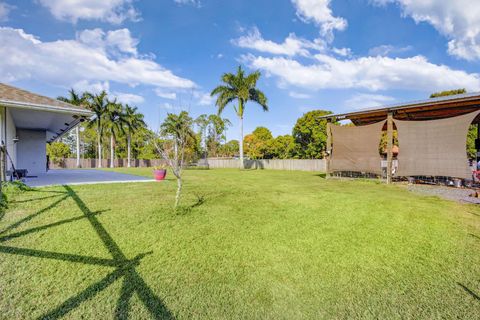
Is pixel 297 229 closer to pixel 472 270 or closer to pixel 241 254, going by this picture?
pixel 241 254

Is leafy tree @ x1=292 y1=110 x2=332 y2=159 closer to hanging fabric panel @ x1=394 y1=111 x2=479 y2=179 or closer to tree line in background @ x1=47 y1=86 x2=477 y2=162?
tree line in background @ x1=47 y1=86 x2=477 y2=162

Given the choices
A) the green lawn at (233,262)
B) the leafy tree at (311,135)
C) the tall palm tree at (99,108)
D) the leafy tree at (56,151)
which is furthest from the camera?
the leafy tree at (56,151)

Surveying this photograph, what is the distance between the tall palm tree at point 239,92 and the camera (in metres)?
21.9

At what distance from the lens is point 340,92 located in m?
19.2

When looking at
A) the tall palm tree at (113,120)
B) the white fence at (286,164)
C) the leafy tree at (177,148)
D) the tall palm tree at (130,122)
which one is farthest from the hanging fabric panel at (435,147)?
the tall palm tree at (113,120)

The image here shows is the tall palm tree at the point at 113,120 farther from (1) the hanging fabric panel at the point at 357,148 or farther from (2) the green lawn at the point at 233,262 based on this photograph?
(2) the green lawn at the point at 233,262

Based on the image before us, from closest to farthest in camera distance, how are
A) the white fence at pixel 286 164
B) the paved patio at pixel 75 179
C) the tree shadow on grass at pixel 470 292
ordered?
the tree shadow on grass at pixel 470 292, the paved patio at pixel 75 179, the white fence at pixel 286 164

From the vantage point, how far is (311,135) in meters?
28.5

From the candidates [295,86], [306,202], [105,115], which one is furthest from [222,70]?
[306,202]

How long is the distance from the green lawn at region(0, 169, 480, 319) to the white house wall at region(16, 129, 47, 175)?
990cm

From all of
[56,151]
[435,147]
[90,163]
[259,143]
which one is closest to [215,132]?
[259,143]

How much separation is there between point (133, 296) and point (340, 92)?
2037cm

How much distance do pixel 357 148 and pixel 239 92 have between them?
13.5 m

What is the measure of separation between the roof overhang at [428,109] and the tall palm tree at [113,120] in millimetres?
27840
